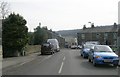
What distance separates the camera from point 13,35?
34719 mm

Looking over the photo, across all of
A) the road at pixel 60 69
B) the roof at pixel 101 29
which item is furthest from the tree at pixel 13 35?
the roof at pixel 101 29

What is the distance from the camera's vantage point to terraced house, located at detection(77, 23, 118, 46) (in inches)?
4009

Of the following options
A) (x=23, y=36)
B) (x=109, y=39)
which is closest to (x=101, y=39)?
(x=109, y=39)

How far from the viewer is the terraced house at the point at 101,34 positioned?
A: 101825 mm

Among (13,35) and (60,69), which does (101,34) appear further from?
(60,69)

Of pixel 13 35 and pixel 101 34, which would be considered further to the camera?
pixel 101 34

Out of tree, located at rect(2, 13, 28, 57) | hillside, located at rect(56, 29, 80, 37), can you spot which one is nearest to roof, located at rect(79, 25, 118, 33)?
hillside, located at rect(56, 29, 80, 37)

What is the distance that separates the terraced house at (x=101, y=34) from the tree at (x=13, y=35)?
217ft

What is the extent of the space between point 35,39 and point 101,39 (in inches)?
1482

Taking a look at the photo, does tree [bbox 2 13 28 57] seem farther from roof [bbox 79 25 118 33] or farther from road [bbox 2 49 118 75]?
roof [bbox 79 25 118 33]

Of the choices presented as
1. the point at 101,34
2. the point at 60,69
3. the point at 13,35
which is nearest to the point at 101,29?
the point at 101,34

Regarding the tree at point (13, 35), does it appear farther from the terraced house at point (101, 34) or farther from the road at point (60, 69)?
the terraced house at point (101, 34)

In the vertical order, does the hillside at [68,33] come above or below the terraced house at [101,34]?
above

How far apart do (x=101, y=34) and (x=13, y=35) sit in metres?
76.6
